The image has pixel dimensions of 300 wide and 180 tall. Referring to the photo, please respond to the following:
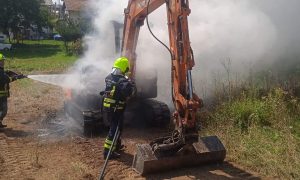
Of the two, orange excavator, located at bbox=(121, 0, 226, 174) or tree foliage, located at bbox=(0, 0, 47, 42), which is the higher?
tree foliage, located at bbox=(0, 0, 47, 42)

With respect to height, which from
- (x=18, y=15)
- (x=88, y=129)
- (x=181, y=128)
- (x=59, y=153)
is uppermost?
(x=18, y=15)

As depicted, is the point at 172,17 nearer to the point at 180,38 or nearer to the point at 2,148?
the point at 180,38

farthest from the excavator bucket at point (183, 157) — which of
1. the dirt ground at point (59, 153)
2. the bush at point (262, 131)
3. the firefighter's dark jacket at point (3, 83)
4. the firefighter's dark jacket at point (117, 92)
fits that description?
the firefighter's dark jacket at point (3, 83)

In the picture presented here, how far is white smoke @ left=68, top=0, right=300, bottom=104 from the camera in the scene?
11398mm

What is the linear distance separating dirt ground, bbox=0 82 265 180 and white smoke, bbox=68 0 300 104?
1628 millimetres

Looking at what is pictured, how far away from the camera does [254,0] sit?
1221cm

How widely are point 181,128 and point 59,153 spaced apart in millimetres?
2829

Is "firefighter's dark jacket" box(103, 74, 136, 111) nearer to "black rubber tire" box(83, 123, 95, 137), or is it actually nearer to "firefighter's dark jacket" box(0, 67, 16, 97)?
"black rubber tire" box(83, 123, 95, 137)

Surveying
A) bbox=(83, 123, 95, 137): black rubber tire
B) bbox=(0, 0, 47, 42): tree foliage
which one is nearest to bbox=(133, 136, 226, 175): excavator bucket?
bbox=(83, 123, 95, 137): black rubber tire

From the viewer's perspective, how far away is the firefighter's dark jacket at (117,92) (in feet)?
24.4

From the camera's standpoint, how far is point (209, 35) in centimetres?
1152

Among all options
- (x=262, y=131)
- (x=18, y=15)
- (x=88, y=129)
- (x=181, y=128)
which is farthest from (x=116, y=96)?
(x=18, y=15)

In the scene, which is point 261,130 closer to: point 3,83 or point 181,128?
point 181,128

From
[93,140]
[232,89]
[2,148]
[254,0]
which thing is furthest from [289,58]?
[2,148]
